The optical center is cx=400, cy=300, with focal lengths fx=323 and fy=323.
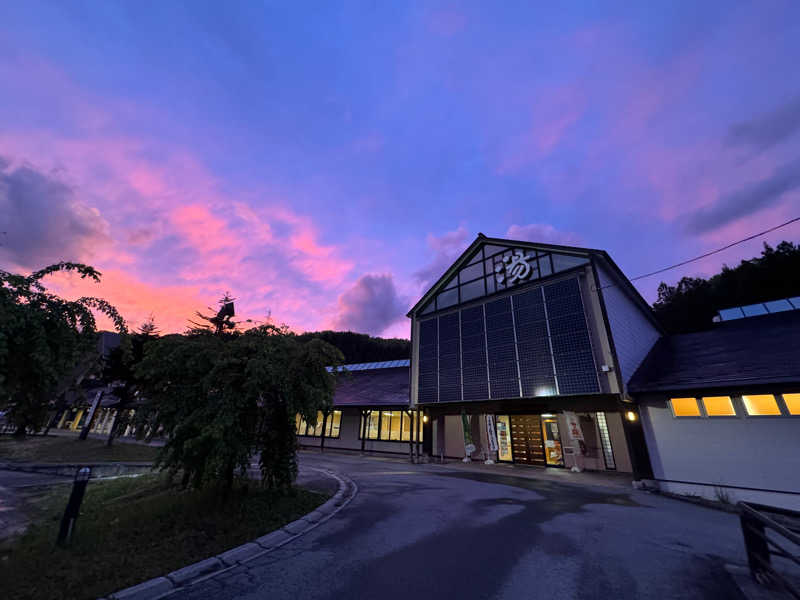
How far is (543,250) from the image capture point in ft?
57.9

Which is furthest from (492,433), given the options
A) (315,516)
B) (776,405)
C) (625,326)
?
(315,516)

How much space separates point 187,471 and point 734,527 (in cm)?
1226

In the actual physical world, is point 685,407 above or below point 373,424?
above

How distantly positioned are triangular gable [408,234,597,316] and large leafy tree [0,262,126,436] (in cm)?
1738

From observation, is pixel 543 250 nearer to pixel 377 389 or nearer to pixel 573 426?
pixel 573 426

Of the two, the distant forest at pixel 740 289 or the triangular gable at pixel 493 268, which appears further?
the distant forest at pixel 740 289

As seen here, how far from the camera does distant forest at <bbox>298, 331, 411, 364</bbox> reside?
222 feet

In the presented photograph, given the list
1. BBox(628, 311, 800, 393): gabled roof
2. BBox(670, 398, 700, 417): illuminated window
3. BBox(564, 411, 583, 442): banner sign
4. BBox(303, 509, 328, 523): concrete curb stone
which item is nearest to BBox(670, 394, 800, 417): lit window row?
BBox(670, 398, 700, 417): illuminated window

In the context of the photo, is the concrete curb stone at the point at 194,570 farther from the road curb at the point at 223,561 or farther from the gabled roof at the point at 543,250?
the gabled roof at the point at 543,250

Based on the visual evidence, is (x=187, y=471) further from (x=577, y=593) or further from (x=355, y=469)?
(x=355, y=469)

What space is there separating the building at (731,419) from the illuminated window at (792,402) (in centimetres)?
2

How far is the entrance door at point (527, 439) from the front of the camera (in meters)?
18.5

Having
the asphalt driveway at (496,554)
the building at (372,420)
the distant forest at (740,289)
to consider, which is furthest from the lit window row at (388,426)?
the distant forest at (740,289)

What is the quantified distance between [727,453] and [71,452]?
107ft
